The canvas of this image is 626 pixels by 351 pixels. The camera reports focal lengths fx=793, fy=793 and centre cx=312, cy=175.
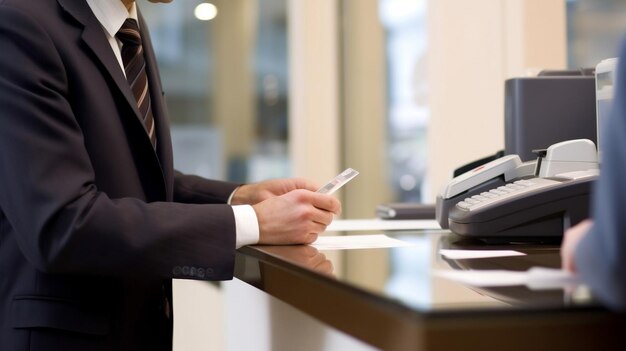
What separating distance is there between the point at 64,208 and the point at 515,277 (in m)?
0.73

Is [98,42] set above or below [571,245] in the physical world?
above

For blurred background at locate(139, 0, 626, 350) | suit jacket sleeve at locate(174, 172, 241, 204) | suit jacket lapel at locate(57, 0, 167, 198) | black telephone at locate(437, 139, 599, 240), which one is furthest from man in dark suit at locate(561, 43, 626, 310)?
blurred background at locate(139, 0, 626, 350)

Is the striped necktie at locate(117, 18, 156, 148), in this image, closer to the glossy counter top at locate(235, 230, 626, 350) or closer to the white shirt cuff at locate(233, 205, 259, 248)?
the white shirt cuff at locate(233, 205, 259, 248)

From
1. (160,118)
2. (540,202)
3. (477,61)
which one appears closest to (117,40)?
(160,118)

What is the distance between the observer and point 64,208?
1.26 meters

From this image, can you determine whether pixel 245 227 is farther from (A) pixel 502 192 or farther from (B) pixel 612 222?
(B) pixel 612 222

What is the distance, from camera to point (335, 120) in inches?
195

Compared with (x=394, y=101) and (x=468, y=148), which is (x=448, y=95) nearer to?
(x=468, y=148)

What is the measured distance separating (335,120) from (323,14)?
0.66 m

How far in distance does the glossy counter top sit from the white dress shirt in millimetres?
256

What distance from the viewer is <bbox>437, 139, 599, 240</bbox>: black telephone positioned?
4.27 ft

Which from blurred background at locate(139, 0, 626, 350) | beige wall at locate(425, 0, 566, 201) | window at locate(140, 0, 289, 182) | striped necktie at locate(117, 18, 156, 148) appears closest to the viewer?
striped necktie at locate(117, 18, 156, 148)

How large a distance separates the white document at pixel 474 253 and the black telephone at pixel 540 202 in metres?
0.13

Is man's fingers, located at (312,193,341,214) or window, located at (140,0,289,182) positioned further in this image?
window, located at (140,0,289,182)
